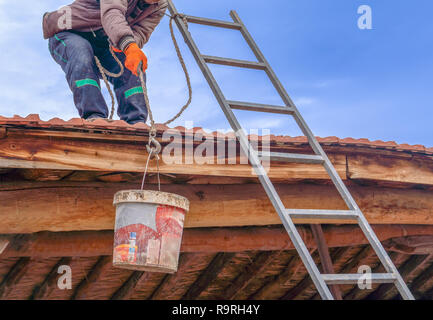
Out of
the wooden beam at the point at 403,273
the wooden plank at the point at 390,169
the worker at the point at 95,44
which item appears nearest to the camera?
the wooden plank at the point at 390,169

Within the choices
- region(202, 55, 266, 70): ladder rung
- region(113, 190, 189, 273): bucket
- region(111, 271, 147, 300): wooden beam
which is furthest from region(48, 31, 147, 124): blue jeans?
region(113, 190, 189, 273): bucket

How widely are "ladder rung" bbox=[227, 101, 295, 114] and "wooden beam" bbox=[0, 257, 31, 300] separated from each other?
6.78 ft

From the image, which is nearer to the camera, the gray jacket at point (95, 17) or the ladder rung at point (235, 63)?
the ladder rung at point (235, 63)

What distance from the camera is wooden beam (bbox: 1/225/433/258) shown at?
3.69m

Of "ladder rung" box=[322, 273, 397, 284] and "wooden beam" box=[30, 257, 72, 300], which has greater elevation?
"wooden beam" box=[30, 257, 72, 300]

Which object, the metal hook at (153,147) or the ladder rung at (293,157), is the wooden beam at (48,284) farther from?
the ladder rung at (293,157)

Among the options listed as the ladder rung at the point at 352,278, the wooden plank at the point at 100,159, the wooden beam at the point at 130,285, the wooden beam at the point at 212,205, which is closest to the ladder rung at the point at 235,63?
the wooden plank at the point at 100,159

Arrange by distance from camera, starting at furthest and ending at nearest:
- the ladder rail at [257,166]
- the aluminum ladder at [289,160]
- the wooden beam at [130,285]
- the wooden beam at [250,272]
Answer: the wooden beam at [250,272] < the wooden beam at [130,285] < the aluminum ladder at [289,160] < the ladder rail at [257,166]

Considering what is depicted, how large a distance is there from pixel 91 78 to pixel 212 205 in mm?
1545

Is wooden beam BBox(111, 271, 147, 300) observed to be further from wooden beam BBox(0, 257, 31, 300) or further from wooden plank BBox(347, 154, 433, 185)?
wooden plank BBox(347, 154, 433, 185)

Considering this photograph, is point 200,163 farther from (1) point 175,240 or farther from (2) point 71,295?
(2) point 71,295

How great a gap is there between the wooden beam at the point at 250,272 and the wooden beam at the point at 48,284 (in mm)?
1683

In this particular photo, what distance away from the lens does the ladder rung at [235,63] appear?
4.01m

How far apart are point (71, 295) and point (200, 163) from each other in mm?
2454
